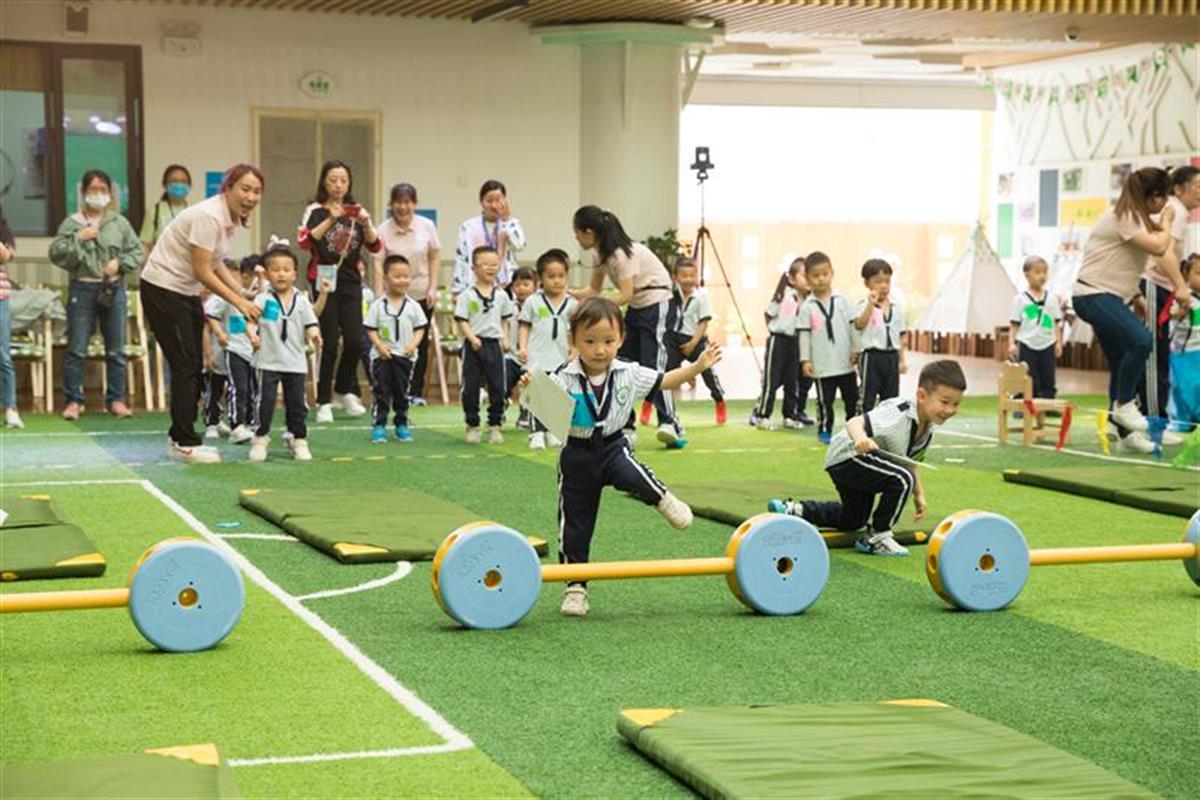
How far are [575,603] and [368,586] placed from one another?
35.9 inches

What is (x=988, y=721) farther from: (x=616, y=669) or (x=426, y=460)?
(x=426, y=460)

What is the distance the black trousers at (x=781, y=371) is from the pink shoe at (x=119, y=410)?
4.74 metres

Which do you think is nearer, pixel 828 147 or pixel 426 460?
pixel 426 460

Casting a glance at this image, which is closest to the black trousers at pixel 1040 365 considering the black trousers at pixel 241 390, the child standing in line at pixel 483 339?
the child standing in line at pixel 483 339

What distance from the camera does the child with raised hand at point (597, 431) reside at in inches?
247

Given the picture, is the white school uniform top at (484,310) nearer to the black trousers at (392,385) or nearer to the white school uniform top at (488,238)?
the black trousers at (392,385)

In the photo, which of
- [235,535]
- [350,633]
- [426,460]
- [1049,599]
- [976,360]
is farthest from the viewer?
[976,360]

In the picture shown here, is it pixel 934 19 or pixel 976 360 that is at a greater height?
pixel 934 19

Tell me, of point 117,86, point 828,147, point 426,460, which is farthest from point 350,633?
point 828,147

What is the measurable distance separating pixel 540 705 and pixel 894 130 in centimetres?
2251

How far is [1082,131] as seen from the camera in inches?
858

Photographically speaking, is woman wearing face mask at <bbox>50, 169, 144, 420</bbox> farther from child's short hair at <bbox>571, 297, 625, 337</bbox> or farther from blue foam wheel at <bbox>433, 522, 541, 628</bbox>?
blue foam wheel at <bbox>433, 522, 541, 628</bbox>

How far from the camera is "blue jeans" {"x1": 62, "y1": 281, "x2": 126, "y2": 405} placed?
13.3 metres

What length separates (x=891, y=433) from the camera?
7340 mm
